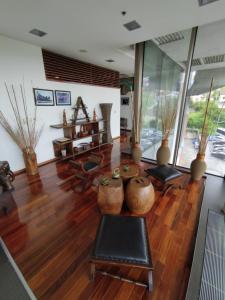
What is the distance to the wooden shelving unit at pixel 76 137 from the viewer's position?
4070 millimetres

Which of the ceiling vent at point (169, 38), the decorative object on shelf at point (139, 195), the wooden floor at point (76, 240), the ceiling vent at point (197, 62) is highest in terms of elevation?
the ceiling vent at point (169, 38)

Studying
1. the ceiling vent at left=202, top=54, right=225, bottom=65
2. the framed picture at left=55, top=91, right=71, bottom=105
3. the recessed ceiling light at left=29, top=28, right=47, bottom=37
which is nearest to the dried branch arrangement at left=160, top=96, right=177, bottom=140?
the ceiling vent at left=202, top=54, right=225, bottom=65

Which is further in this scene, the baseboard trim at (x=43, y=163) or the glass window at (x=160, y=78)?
the baseboard trim at (x=43, y=163)

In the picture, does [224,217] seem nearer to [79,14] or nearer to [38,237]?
[38,237]

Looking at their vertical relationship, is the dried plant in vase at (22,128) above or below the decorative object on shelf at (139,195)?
above

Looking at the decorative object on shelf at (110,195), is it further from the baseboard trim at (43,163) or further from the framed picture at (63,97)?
the framed picture at (63,97)

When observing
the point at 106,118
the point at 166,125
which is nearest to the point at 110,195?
the point at 166,125

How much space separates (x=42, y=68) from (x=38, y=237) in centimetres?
349

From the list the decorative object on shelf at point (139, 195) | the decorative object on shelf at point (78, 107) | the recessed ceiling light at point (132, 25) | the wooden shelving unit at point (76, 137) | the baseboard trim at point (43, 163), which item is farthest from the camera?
the decorative object on shelf at point (78, 107)

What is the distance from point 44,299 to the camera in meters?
1.25

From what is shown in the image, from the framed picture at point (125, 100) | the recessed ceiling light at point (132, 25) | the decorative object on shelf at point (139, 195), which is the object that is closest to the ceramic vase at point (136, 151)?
the decorative object on shelf at point (139, 195)

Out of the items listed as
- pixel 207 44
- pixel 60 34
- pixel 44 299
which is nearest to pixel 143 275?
pixel 44 299

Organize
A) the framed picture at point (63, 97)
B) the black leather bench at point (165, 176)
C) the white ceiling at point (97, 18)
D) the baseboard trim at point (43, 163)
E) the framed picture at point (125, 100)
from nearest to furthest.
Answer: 1. the white ceiling at point (97, 18)
2. the black leather bench at point (165, 176)
3. the baseboard trim at point (43, 163)
4. the framed picture at point (63, 97)
5. the framed picture at point (125, 100)

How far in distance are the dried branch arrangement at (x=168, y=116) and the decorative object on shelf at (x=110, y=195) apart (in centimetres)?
191
